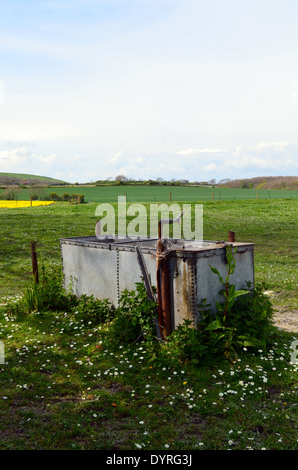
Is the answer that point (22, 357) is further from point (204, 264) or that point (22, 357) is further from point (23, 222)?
point (23, 222)

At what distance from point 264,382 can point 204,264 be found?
1.94m

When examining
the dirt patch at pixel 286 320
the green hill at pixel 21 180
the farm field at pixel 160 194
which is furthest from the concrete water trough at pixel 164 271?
the green hill at pixel 21 180

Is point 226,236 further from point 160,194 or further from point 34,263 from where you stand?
point 160,194

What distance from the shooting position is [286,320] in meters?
8.89

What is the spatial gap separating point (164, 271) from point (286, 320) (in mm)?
3479

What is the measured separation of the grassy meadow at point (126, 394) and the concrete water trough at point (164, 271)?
2.37 feet

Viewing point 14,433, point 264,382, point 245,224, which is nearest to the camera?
point 14,433

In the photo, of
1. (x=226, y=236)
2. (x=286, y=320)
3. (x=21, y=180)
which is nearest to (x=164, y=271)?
(x=286, y=320)

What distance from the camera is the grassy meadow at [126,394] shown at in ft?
15.5

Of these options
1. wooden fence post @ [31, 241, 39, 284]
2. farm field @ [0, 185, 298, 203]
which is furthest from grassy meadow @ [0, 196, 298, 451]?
farm field @ [0, 185, 298, 203]

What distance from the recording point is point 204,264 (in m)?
6.85

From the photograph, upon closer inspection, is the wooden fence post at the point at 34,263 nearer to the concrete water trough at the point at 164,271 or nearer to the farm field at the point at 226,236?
the concrete water trough at the point at 164,271
